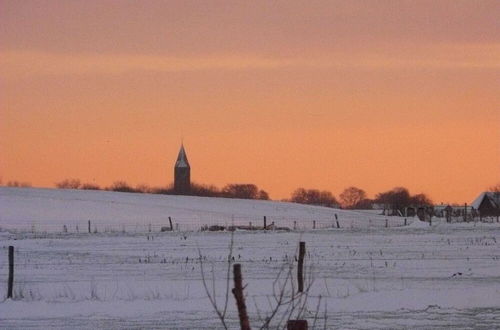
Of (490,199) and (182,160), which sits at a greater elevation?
(182,160)

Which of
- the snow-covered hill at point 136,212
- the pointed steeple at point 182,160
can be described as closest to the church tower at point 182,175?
the pointed steeple at point 182,160

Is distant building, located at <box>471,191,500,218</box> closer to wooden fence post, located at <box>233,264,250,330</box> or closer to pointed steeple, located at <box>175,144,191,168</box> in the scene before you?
pointed steeple, located at <box>175,144,191,168</box>

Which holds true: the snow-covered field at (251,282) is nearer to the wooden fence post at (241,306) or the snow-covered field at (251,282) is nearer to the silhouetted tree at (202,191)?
the wooden fence post at (241,306)

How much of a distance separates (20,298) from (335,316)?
285 inches

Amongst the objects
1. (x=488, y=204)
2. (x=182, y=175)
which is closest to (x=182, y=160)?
(x=182, y=175)

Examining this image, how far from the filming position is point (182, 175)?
18388 cm

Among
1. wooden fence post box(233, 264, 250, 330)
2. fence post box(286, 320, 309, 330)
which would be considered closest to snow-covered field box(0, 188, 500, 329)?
fence post box(286, 320, 309, 330)

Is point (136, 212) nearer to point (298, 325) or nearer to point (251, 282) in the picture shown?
point (251, 282)

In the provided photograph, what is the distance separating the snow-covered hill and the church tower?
75.6m

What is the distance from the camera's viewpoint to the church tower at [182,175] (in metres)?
184

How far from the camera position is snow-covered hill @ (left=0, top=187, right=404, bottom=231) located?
253ft

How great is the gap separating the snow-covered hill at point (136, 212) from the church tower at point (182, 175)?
75622 millimetres

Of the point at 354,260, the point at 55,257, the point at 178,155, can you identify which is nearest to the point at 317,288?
the point at 354,260

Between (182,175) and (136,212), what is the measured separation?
98.4 metres
